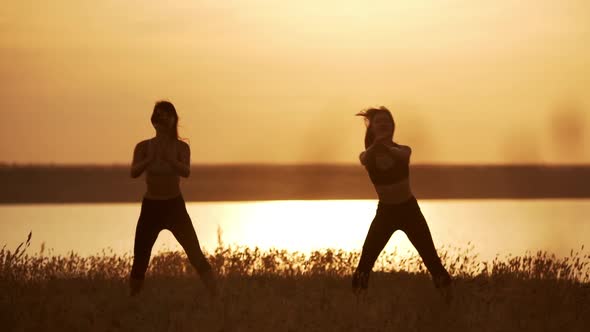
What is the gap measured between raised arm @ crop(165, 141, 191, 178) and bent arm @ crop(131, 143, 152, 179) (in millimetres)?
256

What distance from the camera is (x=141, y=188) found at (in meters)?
168

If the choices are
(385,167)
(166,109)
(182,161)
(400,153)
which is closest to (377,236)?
(385,167)

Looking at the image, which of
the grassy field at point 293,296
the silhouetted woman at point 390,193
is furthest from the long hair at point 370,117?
the grassy field at point 293,296

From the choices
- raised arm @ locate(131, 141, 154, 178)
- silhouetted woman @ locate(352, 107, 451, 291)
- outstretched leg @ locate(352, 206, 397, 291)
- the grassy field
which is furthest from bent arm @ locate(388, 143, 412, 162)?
raised arm @ locate(131, 141, 154, 178)

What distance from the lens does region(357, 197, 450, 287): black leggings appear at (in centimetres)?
1227

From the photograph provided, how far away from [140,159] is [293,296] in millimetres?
2997

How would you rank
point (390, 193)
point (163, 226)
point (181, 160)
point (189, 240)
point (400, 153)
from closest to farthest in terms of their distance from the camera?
point (400, 153)
point (390, 193)
point (181, 160)
point (163, 226)
point (189, 240)

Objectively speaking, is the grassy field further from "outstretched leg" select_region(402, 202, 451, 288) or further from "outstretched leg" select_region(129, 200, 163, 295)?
"outstretched leg" select_region(129, 200, 163, 295)

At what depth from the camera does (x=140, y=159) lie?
40.5 feet

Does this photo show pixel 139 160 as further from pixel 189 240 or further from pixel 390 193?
pixel 390 193

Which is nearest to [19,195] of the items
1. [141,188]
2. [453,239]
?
[141,188]

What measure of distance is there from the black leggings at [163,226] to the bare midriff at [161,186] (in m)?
0.06

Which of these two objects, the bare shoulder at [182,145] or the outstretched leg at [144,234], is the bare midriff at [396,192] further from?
the outstretched leg at [144,234]

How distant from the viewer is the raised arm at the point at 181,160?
40.2 feet
